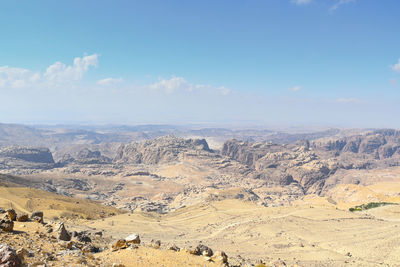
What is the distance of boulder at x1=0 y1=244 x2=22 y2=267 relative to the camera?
945 cm

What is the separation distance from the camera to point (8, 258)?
9.58 meters

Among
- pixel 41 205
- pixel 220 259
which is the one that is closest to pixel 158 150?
pixel 41 205

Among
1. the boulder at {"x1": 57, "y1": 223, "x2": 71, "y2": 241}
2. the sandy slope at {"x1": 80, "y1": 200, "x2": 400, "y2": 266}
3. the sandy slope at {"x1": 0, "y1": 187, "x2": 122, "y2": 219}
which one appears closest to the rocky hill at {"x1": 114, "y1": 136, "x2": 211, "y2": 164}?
the sandy slope at {"x1": 0, "y1": 187, "x2": 122, "y2": 219}

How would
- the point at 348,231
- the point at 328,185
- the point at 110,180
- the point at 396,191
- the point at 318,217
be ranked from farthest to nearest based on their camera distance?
1. the point at 328,185
2. the point at 110,180
3. the point at 396,191
4. the point at 318,217
5. the point at 348,231

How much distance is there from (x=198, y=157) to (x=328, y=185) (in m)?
64.4

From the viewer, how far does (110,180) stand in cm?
10569

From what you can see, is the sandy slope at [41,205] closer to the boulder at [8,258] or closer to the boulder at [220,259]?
the boulder at [220,259]

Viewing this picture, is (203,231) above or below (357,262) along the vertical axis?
below

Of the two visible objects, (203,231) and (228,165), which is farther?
(228,165)

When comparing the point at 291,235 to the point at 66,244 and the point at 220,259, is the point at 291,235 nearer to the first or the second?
the point at 220,259

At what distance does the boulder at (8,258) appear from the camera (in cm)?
945

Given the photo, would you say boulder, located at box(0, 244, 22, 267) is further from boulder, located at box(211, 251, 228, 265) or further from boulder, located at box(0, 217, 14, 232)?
boulder, located at box(211, 251, 228, 265)

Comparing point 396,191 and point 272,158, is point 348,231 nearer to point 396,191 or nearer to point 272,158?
point 396,191

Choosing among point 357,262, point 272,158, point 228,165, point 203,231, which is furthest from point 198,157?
point 357,262
